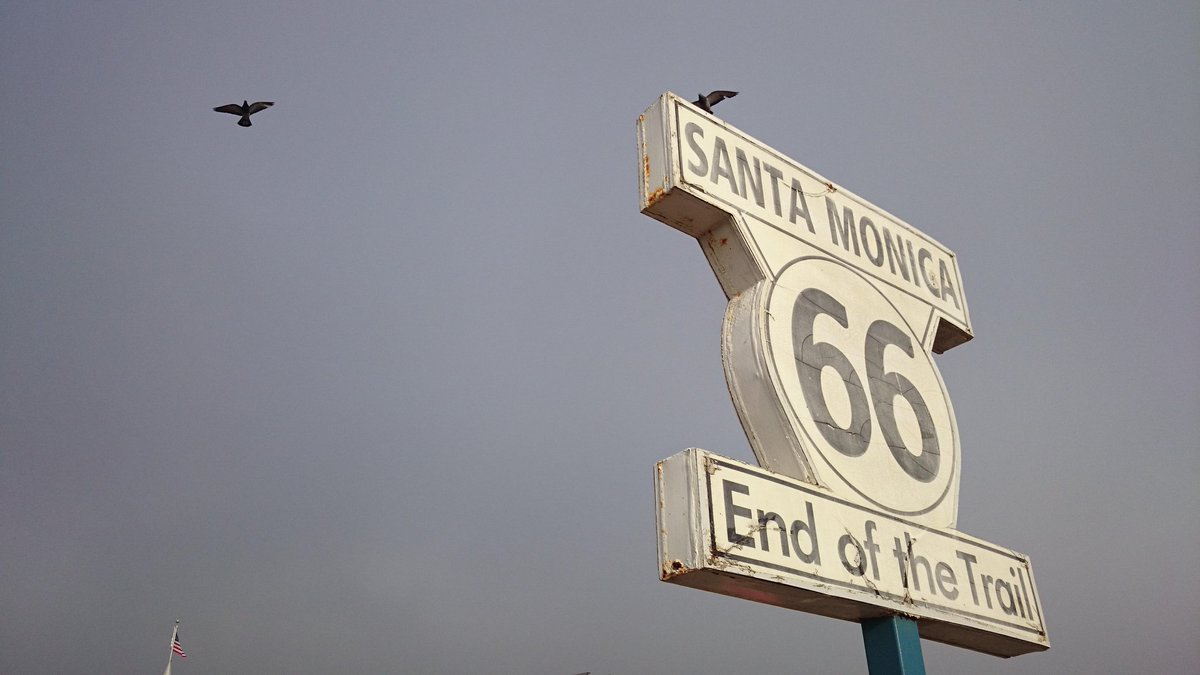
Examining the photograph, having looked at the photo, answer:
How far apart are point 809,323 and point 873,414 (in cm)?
57

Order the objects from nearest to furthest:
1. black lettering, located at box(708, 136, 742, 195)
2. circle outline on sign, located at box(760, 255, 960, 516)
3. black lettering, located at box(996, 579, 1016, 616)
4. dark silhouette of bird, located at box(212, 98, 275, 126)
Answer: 1. circle outline on sign, located at box(760, 255, 960, 516)
2. black lettering, located at box(708, 136, 742, 195)
3. black lettering, located at box(996, 579, 1016, 616)
4. dark silhouette of bird, located at box(212, 98, 275, 126)

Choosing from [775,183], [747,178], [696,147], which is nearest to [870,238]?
A: [775,183]

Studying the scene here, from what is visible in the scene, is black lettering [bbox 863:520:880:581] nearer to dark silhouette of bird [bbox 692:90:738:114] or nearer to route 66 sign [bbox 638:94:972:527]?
route 66 sign [bbox 638:94:972:527]

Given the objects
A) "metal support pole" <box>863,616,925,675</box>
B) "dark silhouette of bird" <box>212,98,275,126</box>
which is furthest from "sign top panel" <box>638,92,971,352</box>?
"dark silhouette of bird" <box>212,98,275,126</box>

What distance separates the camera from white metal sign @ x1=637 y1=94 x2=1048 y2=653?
15.0ft

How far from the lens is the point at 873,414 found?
507 centimetres

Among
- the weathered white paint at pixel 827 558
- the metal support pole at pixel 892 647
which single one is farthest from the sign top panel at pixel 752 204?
the metal support pole at pixel 892 647

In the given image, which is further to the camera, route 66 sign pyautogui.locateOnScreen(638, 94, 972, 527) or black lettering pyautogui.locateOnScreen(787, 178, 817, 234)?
black lettering pyautogui.locateOnScreen(787, 178, 817, 234)

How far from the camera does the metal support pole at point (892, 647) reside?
4402mm

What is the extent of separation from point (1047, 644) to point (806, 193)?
2570mm

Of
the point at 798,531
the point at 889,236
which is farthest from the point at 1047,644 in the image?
the point at 889,236

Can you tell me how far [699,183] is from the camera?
187 inches

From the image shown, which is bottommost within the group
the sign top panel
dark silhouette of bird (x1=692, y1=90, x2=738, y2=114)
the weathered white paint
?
the weathered white paint

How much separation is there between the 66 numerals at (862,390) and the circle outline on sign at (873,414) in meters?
0.07
